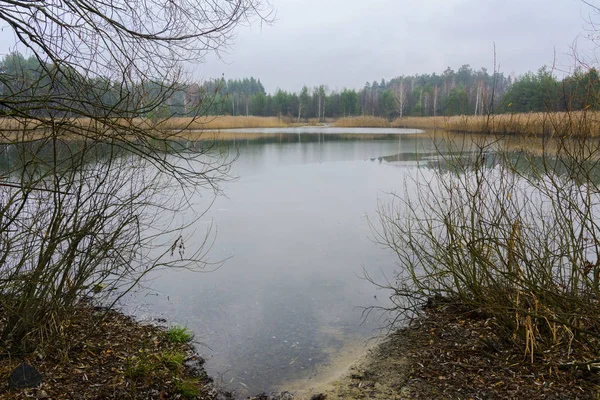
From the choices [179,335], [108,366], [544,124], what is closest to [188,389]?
[108,366]

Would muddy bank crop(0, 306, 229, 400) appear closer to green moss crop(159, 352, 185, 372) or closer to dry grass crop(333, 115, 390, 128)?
green moss crop(159, 352, 185, 372)

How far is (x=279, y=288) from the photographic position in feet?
16.4

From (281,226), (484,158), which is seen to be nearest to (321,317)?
(484,158)

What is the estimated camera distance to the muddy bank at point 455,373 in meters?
2.93

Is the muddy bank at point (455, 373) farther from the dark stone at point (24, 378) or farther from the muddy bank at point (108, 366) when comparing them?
the dark stone at point (24, 378)

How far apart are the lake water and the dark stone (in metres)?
1.18

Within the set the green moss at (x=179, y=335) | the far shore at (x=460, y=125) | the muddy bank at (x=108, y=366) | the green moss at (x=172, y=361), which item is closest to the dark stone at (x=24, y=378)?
the muddy bank at (x=108, y=366)

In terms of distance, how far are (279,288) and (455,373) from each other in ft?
7.36

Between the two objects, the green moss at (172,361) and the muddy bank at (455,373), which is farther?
the green moss at (172,361)

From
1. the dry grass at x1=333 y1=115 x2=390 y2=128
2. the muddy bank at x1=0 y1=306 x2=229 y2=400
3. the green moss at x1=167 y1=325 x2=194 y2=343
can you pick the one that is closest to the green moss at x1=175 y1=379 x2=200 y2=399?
the muddy bank at x1=0 y1=306 x2=229 y2=400

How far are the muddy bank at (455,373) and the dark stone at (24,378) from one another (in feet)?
4.95

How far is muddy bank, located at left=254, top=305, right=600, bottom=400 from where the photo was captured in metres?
2.93

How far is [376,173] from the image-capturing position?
1178 centimetres

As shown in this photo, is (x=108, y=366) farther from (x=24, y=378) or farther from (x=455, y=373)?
(x=455, y=373)
